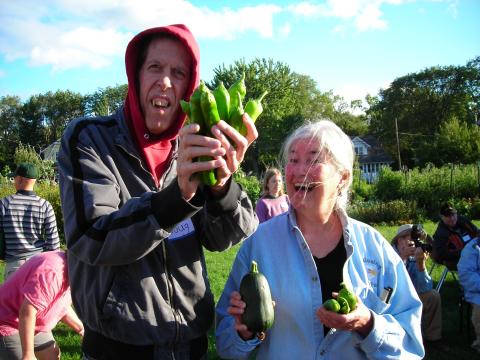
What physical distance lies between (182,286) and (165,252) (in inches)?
8.3

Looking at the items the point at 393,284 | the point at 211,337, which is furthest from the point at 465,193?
the point at 393,284

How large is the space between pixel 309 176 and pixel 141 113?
3.61ft

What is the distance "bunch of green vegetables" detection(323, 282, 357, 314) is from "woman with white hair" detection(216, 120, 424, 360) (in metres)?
0.07

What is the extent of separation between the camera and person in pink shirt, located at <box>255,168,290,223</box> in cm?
830

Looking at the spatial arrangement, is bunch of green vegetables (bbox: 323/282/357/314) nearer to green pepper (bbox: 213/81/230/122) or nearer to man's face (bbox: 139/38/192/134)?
green pepper (bbox: 213/81/230/122)

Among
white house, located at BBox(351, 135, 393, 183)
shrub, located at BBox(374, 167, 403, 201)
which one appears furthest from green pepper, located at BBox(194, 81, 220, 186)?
white house, located at BBox(351, 135, 393, 183)

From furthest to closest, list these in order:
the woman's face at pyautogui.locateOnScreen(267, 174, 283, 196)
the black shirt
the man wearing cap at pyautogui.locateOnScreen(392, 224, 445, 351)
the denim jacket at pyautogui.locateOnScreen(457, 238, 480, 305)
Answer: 1. the woman's face at pyautogui.locateOnScreen(267, 174, 283, 196)
2. the man wearing cap at pyautogui.locateOnScreen(392, 224, 445, 351)
3. the denim jacket at pyautogui.locateOnScreen(457, 238, 480, 305)
4. the black shirt

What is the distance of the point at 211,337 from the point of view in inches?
252

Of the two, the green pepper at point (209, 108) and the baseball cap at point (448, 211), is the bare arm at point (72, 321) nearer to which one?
the green pepper at point (209, 108)

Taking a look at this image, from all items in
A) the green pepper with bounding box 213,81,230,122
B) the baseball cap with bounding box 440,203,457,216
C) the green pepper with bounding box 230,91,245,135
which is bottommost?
the baseball cap with bounding box 440,203,457,216

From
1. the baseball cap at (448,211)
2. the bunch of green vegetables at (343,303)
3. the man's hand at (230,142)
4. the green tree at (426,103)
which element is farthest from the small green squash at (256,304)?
the green tree at (426,103)

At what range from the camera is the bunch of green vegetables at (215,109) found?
5.57 feet

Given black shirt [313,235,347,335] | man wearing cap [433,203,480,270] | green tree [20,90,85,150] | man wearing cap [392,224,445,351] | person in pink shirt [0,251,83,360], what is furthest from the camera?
green tree [20,90,85,150]

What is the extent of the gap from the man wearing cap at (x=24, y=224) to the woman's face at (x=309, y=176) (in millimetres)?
5818
